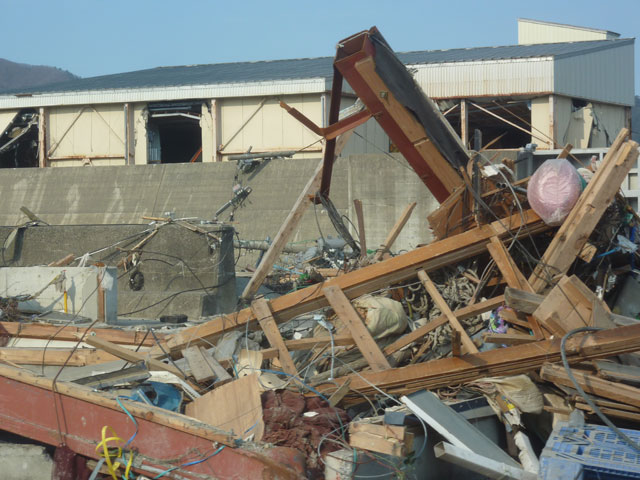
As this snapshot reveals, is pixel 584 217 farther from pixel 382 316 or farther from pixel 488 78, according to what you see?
pixel 488 78

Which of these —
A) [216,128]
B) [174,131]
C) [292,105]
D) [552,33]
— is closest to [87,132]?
[216,128]

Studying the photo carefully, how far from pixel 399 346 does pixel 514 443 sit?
1.27 m

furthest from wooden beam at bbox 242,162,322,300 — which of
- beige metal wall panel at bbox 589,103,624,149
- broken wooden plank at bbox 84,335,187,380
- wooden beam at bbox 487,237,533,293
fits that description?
beige metal wall panel at bbox 589,103,624,149

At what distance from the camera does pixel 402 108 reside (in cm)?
696

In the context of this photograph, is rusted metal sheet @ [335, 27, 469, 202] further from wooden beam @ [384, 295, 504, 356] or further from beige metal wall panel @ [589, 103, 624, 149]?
beige metal wall panel @ [589, 103, 624, 149]

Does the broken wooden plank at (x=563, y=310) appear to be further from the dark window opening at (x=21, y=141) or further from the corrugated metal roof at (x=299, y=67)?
the dark window opening at (x=21, y=141)

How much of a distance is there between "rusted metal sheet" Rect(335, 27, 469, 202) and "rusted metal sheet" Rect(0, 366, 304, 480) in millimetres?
3332

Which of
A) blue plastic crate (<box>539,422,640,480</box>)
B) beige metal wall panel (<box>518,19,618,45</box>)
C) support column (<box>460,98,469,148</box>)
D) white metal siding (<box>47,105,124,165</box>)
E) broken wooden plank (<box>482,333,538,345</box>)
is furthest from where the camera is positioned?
beige metal wall panel (<box>518,19,618,45</box>)

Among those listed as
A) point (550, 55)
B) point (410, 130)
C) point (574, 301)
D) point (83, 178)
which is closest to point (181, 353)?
point (410, 130)

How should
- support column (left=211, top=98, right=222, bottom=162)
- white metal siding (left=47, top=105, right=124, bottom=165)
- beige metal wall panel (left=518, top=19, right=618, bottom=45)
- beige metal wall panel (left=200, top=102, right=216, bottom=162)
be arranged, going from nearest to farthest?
support column (left=211, top=98, right=222, bottom=162)
beige metal wall panel (left=200, top=102, right=216, bottom=162)
white metal siding (left=47, top=105, right=124, bottom=165)
beige metal wall panel (left=518, top=19, right=618, bottom=45)

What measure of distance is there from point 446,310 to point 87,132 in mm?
19142

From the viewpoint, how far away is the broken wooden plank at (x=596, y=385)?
205 inches

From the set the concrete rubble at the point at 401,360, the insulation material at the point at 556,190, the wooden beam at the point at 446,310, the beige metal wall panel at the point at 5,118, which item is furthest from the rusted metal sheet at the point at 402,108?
the beige metal wall panel at the point at 5,118

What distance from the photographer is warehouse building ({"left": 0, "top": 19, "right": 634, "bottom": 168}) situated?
69.5ft
